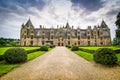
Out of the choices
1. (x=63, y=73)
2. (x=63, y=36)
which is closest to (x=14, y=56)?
(x=63, y=73)

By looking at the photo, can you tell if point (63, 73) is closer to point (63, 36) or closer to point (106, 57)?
point (106, 57)

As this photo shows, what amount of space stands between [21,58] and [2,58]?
90.9 inches

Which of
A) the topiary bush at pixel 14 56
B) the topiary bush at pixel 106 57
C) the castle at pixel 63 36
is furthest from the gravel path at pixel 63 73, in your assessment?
the castle at pixel 63 36

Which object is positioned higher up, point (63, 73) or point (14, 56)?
point (14, 56)

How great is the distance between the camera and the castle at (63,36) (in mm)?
63688

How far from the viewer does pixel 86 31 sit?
66.1m

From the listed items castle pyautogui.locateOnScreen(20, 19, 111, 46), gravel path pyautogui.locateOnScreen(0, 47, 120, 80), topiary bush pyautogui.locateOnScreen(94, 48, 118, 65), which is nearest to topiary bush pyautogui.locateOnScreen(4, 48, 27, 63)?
gravel path pyautogui.locateOnScreen(0, 47, 120, 80)

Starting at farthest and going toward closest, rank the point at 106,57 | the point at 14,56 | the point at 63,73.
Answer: the point at 14,56 → the point at 106,57 → the point at 63,73

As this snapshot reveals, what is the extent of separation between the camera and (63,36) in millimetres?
64375

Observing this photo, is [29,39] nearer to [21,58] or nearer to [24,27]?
[24,27]

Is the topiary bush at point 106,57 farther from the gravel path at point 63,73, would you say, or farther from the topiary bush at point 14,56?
the topiary bush at point 14,56

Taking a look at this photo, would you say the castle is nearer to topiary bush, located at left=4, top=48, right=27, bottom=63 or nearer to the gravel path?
topiary bush, located at left=4, top=48, right=27, bottom=63

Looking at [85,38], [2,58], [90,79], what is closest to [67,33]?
[85,38]

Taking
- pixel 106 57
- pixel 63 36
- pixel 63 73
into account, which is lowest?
pixel 63 73
